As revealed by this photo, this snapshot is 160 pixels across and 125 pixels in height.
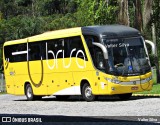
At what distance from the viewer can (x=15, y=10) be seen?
106 metres

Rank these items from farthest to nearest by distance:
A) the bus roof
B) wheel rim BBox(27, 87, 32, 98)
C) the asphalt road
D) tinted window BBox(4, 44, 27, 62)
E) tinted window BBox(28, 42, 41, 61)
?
wheel rim BBox(27, 87, 32, 98), tinted window BBox(4, 44, 27, 62), tinted window BBox(28, 42, 41, 61), the bus roof, the asphalt road

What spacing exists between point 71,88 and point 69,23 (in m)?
51.3

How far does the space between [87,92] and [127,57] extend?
2.58 metres

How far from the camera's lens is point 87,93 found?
2600 centimetres

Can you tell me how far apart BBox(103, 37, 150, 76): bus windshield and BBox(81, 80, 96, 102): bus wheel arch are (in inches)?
70.1

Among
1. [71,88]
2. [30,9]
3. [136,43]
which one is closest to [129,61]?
[136,43]

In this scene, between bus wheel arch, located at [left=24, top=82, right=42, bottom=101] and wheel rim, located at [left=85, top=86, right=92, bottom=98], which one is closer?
wheel rim, located at [left=85, top=86, right=92, bottom=98]

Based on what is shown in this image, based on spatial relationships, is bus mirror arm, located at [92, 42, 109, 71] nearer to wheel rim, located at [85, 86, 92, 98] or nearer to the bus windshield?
the bus windshield

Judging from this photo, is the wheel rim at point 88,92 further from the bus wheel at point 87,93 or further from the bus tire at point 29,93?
the bus tire at point 29,93

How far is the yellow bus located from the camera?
81.0ft

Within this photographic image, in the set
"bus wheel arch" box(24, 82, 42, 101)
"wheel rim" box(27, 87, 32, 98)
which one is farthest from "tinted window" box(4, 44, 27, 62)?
"wheel rim" box(27, 87, 32, 98)

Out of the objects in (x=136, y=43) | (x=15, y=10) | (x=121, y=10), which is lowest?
(x=136, y=43)

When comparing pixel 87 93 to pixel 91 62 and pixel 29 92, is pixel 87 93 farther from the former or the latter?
pixel 29 92

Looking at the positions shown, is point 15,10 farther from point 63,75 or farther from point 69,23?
point 63,75
